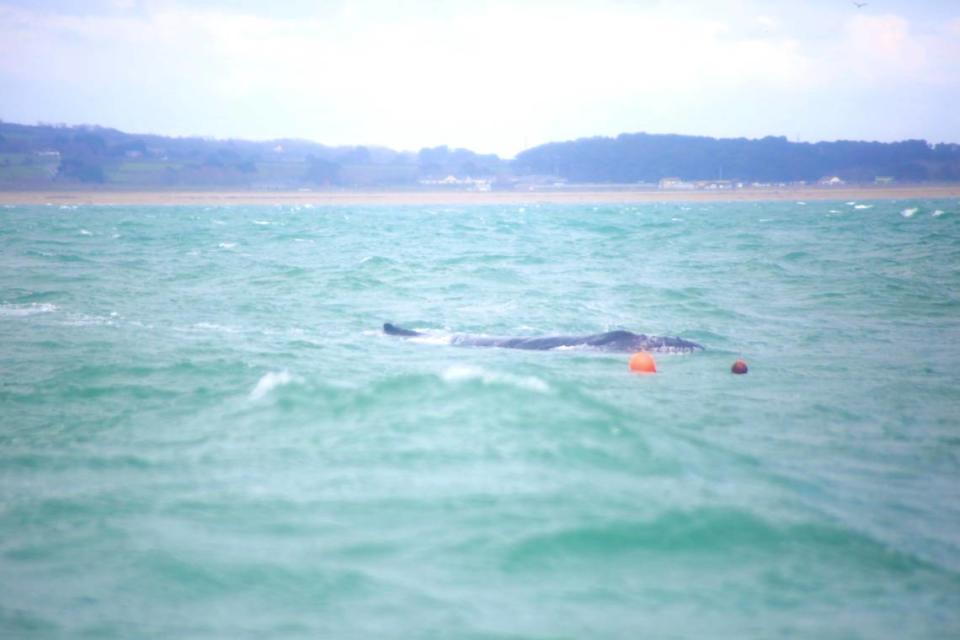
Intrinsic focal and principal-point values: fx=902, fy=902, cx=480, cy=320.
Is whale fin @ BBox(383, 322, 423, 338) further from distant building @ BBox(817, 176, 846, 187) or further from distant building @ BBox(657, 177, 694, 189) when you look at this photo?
distant building @ BBox(657, 177, 694, 189)

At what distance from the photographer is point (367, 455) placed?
9.04 meters

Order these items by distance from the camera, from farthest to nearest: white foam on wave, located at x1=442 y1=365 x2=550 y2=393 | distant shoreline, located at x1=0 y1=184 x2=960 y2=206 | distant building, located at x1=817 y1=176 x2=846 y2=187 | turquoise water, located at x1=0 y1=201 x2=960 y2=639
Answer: distant building, located at x1=817 y1=176 x2=846 y2=187
distant shoreline, located at x1=0 y1=184 x2=960 y2=206
white foam on wave, located at x1=442 y1=365 x2=550 y2=393
turquoise water, located at x1=0 y1=201 x2=960 y2=639

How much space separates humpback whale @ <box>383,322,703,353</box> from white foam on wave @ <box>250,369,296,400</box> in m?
3.95

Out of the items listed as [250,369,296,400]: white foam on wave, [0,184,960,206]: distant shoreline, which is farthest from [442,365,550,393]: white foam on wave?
[0,184,960,206]: distant shoreline

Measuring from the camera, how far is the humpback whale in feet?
48.4

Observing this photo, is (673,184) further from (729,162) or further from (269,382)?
(269,382)

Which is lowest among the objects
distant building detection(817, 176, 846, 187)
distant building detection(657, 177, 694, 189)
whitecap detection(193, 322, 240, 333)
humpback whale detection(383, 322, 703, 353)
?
whitecap detection(193, 322, 240, 333)

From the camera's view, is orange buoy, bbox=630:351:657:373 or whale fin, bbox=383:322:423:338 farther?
whale fin, bbox=383:322:423:338

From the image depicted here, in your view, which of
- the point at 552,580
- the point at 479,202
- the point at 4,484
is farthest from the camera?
the point at 479,202

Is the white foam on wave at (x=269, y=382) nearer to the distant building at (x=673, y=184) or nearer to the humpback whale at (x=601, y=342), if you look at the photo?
the humpback whale at (x=601, y=342)

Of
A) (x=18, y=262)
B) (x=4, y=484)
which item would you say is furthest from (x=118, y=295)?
(x=4, y=484)

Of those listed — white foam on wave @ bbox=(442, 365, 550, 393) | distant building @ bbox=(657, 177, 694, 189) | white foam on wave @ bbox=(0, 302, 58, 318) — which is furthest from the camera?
distant building @ bbox=(657, 177, 694, 189)

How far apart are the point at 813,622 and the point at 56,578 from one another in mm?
5311

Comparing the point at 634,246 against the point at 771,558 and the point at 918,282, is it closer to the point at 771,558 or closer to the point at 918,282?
the point at 918,282
